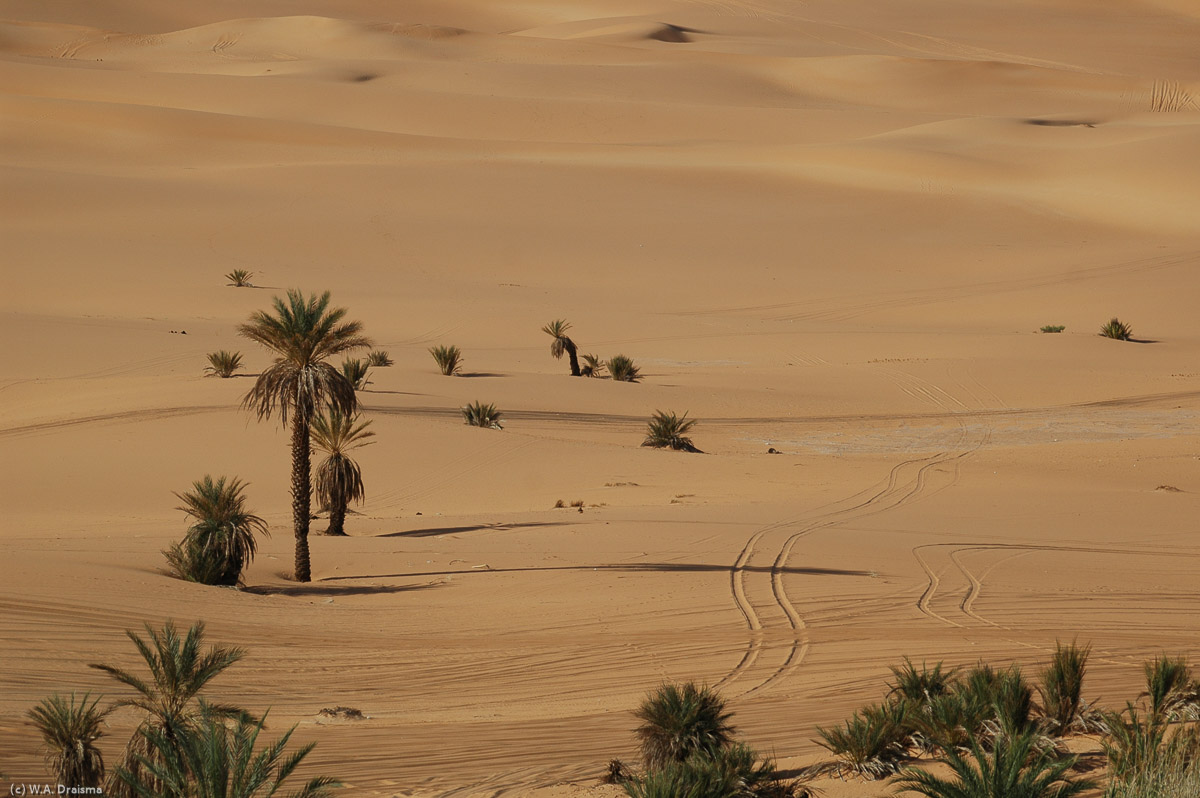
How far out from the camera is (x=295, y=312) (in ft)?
41.5

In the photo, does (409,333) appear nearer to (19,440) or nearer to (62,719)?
(19,440)

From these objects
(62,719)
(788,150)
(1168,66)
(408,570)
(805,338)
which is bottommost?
(62,719)

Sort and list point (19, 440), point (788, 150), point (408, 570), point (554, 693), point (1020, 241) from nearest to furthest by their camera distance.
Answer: point (554, 693) < point (408, 570) < point (19, 440) < point (1020, 241) < point (788, 150)

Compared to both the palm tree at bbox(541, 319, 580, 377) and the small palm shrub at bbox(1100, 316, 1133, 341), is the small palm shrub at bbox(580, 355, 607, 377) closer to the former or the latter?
the palm tree at bbox(541, 319, 580, 377)

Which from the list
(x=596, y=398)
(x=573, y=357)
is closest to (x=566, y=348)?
(x=573, y=357)

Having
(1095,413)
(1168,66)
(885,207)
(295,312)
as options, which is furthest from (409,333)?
(1168,66)

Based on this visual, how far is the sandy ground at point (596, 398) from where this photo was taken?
31.3ft

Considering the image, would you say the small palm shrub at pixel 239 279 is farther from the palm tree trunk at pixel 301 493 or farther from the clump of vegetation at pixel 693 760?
the clump of vegetation at pixel 693 760

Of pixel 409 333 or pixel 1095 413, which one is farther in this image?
pixel 409 333

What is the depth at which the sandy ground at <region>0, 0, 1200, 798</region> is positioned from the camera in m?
9.55

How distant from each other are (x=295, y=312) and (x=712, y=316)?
77.3ft

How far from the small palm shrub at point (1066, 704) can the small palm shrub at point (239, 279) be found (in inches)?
1184

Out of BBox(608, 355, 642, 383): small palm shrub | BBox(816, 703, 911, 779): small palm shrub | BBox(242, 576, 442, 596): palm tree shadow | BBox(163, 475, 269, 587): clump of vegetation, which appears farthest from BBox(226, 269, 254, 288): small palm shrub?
BBox(816, 703, 911, 779): small palm shrub

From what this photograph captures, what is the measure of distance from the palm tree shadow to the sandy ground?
3.3 inches
